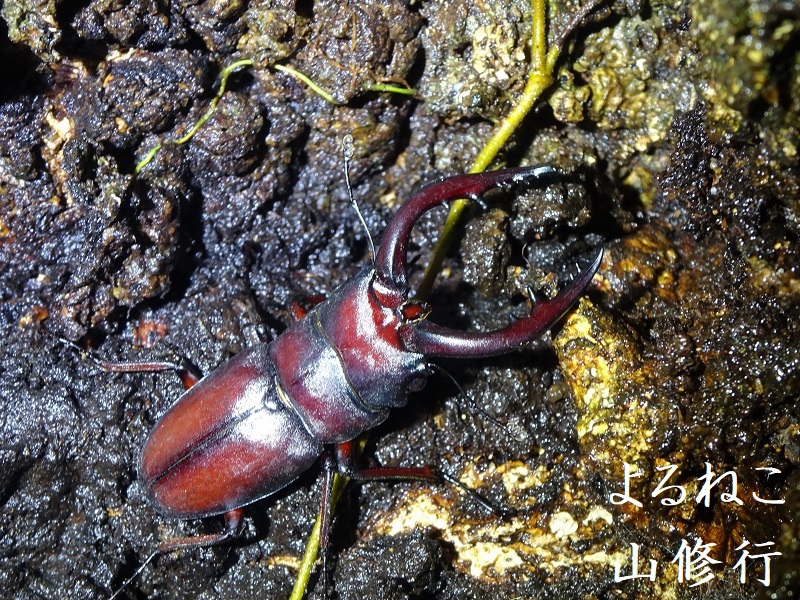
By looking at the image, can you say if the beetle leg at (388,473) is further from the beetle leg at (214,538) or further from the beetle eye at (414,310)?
the beetle eye at (414,310)

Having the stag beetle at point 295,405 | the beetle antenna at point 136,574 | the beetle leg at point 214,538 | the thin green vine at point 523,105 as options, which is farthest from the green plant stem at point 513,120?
the beetle antenna at point 136,574

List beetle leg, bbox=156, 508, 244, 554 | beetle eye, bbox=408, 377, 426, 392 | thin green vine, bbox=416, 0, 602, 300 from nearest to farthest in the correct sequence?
beetle eye, bbox=408, 377, 426, 392 → thin green vine, bbox=416, 0, 602, 300 → beetle leg, bbox=156, 508, 244, 554

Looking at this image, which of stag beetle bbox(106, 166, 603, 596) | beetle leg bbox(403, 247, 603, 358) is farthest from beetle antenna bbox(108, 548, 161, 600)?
beetle leg bbox(403, 247, 603, 358)

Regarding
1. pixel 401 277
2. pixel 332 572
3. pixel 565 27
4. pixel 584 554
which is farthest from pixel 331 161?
pixel 584 554

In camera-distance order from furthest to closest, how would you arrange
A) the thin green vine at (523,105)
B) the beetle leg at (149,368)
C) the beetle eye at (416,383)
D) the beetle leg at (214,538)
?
the beetle leg at (149,368) < the beetle leg at (214,538) < the thin green vine at (523,105) < the beetle eye at (416,383)

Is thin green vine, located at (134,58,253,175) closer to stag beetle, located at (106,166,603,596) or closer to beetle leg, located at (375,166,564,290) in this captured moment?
stag beetle, located at (106,166,603,596)

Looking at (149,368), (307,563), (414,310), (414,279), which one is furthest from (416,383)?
(149,368)

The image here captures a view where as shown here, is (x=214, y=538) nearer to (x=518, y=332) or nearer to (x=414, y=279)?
(x=414, y=279)

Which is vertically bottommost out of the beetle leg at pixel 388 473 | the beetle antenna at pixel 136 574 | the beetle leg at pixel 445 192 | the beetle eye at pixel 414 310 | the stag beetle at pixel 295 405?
the beetle antenna at pixel 136 574
